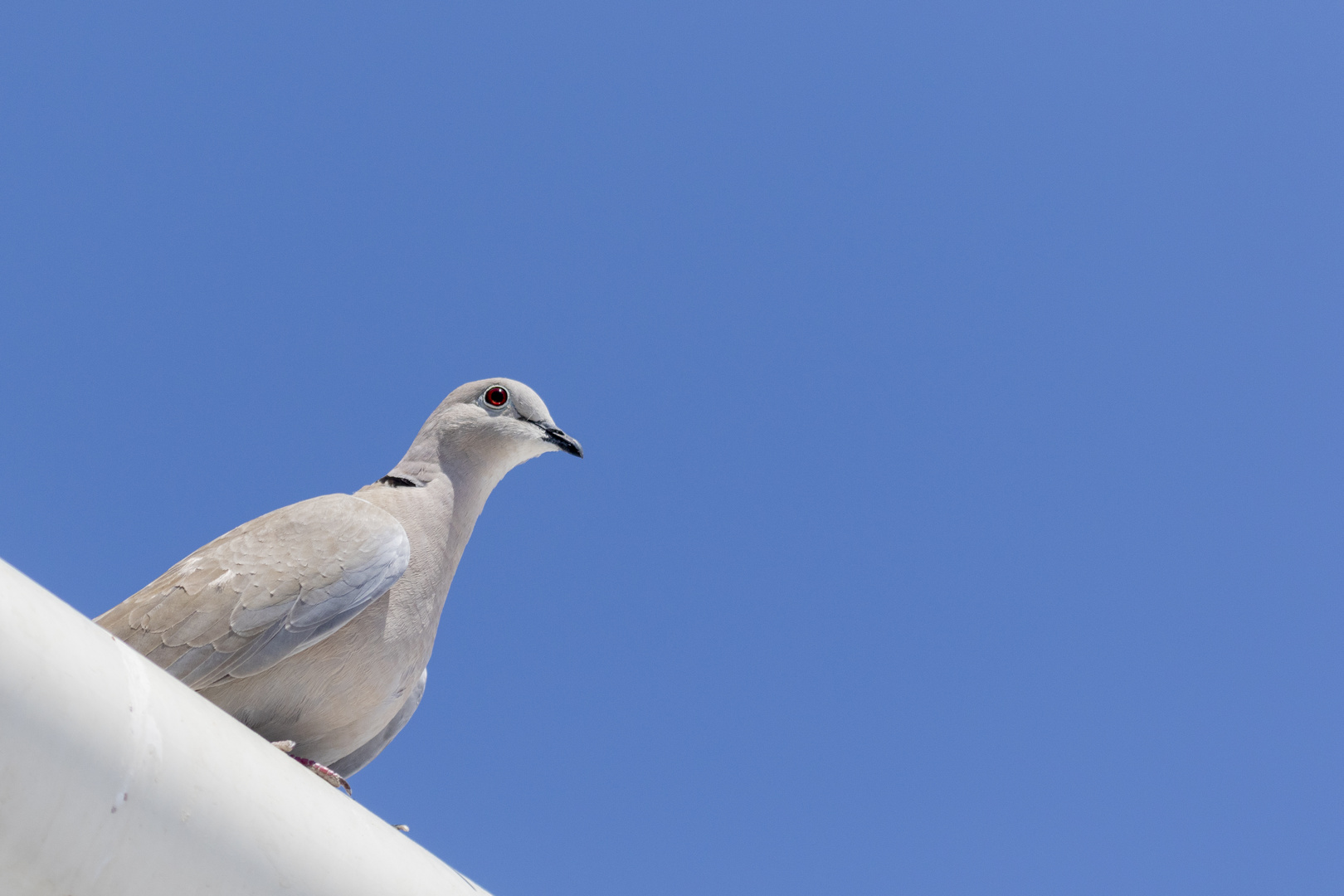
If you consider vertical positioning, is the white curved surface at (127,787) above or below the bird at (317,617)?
below

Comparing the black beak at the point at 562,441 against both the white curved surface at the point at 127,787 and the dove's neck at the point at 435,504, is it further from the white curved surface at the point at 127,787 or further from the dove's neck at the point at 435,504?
the white curved surface at the point at 127,787

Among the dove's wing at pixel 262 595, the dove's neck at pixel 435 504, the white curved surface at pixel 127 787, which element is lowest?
the white curved surface at pixel 127 787

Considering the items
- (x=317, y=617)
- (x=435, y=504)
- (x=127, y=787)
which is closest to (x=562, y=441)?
(x=435, y=504)

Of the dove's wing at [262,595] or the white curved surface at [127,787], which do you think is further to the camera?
the dove's wing at [262,595]

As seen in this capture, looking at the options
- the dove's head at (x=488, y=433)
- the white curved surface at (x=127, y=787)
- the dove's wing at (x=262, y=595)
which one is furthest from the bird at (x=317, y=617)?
the white curved surface at (x=127, y=787)

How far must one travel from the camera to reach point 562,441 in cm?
520

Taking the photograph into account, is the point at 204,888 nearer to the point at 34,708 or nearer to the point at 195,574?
the point at 34,708

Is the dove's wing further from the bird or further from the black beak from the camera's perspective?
the black beak

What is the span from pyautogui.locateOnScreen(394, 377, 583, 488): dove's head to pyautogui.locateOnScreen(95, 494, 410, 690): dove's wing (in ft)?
2.53

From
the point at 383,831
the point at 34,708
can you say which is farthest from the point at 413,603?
the point at 34,708

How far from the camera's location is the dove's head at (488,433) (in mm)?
4965

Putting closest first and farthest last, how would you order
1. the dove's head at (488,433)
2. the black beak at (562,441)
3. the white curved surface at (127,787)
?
the white curved surface at (127,787) → the dove's head at (488,433) → the black beak at (562,441)

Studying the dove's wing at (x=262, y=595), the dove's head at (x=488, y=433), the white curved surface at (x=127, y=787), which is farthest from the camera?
the dove's head at (x=488, y=433)

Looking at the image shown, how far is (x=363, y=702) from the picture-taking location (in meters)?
4.15
